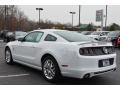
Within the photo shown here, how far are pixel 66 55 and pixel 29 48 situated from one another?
1980mm

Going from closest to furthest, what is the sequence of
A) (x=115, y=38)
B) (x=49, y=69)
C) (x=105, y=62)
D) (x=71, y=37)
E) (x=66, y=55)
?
(x=66, y=55), (x=105, y=62), (x=49, y=69), (x=71, y=37), (x=115, y=38)

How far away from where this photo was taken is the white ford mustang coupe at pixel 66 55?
6.05 metres

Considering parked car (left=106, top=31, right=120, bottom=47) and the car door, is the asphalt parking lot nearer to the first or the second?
the car door

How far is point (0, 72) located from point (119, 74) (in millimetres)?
4064

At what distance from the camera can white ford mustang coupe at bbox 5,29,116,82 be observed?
238 inches

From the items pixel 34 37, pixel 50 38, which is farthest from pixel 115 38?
pixel 50 38

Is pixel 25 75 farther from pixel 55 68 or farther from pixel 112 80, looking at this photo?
pixel 112 80

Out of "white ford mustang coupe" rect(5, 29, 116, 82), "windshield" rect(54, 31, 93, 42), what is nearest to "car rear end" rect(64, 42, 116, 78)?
"white ford mustang coupe" rect(5, 29, 116, 82)

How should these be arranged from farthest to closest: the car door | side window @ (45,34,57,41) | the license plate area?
1. the car door
2. side window @ (45,34,57,41)
3. the license plate area

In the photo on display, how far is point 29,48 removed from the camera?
25.5 ft

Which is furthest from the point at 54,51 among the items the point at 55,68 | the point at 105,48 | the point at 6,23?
the point at 6,23

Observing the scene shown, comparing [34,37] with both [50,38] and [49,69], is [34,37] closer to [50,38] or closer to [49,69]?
[50,38]
